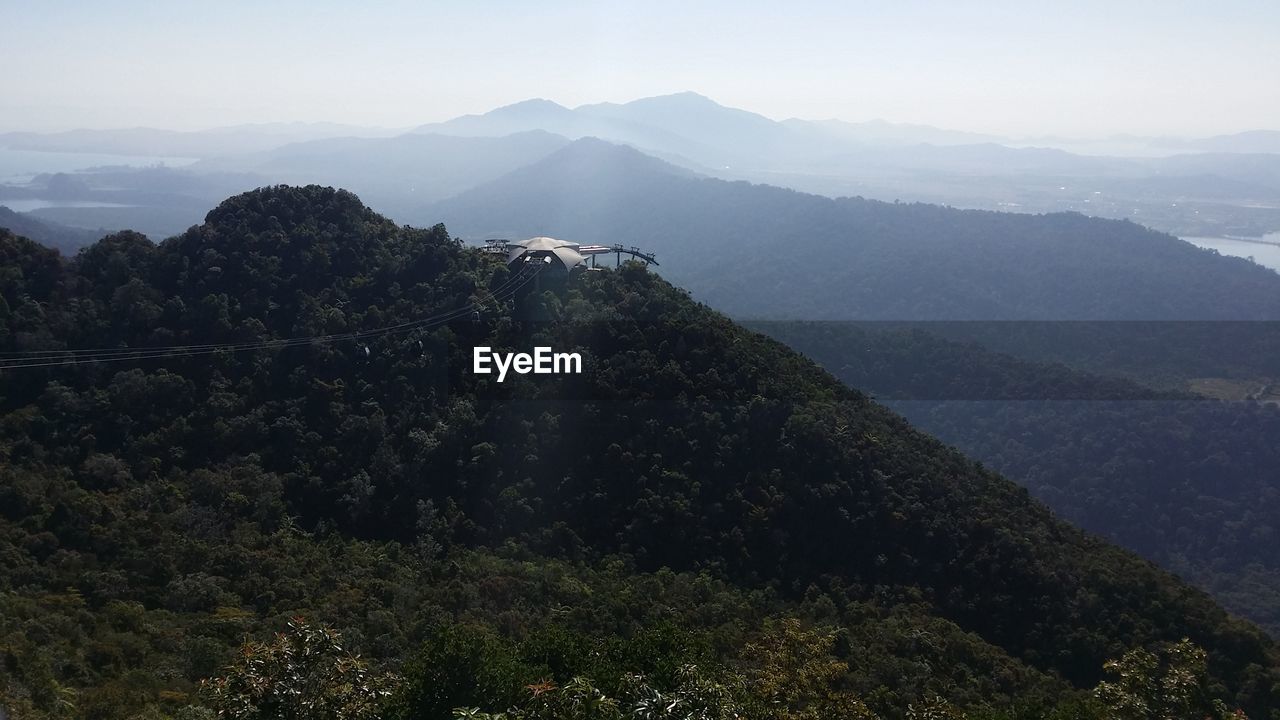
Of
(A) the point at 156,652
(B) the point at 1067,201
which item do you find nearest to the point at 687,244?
(B) the point at 1067,201

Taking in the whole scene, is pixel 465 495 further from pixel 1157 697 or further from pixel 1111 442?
pixel 1111 442

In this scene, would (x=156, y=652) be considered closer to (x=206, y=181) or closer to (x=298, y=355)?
(x=298, y=355)

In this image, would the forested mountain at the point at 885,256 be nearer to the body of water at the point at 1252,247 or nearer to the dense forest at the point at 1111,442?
the body of water at the point at 1252,247

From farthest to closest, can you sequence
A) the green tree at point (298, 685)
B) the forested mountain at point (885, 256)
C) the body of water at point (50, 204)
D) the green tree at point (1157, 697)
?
the forested mountain at point (885, 256) → the body of water at point (50, 204) → the green tree at point (1157, 697) → the green tree at point (298, 685)

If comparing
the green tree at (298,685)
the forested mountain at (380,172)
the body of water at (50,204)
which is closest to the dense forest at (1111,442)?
the green tree at (298,685)

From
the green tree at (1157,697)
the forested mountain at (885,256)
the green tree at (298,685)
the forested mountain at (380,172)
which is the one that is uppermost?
the forested mountain at (380,172)

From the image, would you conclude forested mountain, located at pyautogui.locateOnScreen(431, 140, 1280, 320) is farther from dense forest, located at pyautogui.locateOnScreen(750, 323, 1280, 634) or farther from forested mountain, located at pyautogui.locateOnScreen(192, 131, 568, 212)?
dense forest, located at pyautogui.locateOnScreen(750, 323, 1280, 634)
